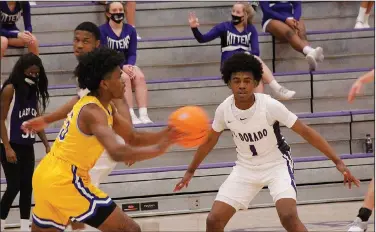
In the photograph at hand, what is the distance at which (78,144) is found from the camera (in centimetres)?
567

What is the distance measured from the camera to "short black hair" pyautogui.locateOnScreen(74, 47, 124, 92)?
5.66 m

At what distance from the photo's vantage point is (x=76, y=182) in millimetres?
5676

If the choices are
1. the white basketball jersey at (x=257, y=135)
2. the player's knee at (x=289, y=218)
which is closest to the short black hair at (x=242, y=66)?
the white basketball jersey at (x=257, y=135)

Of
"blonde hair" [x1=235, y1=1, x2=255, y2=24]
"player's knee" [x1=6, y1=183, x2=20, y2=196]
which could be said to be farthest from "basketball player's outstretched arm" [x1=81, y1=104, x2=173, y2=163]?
"blonde hair" [x1=235, y1=1, x2=255, y2=24]

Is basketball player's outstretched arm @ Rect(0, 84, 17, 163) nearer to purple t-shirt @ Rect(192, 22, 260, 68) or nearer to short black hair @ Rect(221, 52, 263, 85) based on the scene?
short black hair @ Rect(221, 52, 263, 85)

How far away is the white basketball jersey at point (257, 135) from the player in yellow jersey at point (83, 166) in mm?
1229

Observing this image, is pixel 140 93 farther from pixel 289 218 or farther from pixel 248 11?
pixel 289 218

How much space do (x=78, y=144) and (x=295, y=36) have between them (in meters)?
5.59

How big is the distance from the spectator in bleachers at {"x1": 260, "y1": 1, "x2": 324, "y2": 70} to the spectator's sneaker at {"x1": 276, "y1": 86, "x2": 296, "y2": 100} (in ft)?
2.00

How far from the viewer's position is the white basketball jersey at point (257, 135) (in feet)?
21.6

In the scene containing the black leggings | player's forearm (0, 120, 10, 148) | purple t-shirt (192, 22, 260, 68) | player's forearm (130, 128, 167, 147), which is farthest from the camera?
purple t-shirt (192, 22, 260, 68)

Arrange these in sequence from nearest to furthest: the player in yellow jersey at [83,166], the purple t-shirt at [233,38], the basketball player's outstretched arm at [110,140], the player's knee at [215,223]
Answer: the basketball player's outstretched arm at [110,140] < the player in yellow jersey at [83,166] < the player's knee at [215,223] < the purple t-shirt at [233,38]

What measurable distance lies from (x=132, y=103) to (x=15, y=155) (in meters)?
1.95

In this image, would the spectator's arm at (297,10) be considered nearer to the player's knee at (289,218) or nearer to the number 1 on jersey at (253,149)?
the number 1 on jersey at (253,149)
